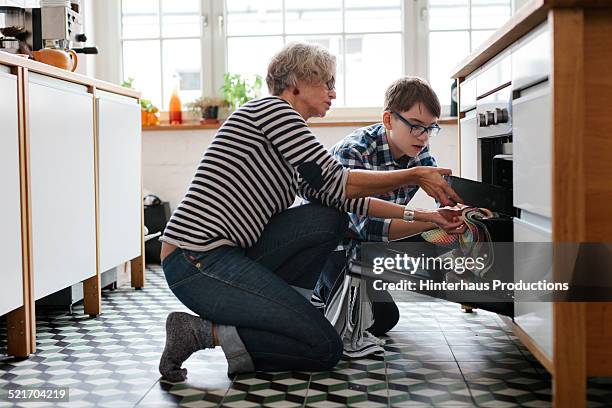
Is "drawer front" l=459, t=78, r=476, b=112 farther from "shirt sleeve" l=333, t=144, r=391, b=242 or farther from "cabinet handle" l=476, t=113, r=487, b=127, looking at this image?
"shirt sleeve" l=333, t=144, r=391, b=242

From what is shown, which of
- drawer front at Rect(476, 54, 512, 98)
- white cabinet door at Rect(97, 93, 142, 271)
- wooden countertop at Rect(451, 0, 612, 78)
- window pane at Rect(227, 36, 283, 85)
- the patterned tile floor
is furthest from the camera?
window pane at Rect(227, 36, 283, 85)

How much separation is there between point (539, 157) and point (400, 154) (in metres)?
0.88

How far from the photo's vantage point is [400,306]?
10.6 ft

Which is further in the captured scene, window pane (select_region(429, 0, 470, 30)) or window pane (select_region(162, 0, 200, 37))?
window pane (select_region(162, 0, 200, 37))

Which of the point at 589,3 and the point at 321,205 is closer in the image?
the point at 589,3

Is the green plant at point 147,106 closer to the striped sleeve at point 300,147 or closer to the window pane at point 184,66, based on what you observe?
the window pane at point 184,66

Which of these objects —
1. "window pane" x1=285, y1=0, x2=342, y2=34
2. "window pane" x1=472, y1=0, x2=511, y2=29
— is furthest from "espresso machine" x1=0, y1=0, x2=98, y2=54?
"window pane" x1=472, y1=0, x2=511, y2=29

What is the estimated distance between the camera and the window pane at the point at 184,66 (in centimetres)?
508

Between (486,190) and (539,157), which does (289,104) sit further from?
(539,157)

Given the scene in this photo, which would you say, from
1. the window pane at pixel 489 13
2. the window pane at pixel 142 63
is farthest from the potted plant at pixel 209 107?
the window pane at pixel 489 13

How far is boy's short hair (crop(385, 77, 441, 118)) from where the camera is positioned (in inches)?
98.2

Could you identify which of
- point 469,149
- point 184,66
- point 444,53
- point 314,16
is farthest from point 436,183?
point 184,66

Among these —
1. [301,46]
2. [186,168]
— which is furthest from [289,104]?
[186,168]

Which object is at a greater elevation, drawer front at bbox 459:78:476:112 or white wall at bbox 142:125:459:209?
drawer front at bbox 459:78:476:112
